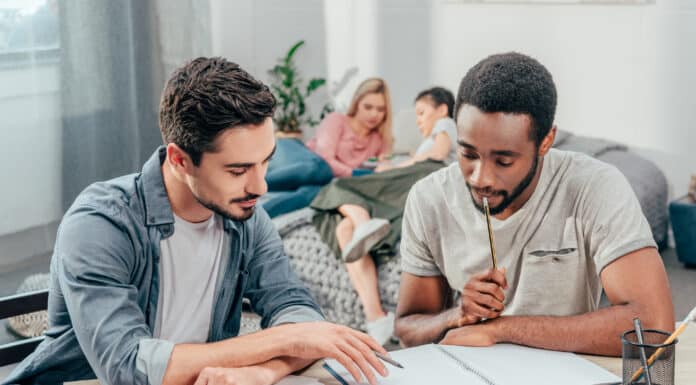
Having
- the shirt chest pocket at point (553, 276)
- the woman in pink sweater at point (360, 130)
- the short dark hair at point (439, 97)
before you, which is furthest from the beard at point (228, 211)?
the woman in pink sweater at point (360, 130)

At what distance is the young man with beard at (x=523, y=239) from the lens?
1580 mm

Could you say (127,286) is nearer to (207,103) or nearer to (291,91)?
(207,103)

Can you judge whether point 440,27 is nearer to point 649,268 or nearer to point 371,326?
point 371,326

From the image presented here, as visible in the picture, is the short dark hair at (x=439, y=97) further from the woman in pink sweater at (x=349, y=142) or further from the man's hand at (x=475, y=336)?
the man's hand at (x=475, y=336)

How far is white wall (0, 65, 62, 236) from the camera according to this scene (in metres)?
3.86

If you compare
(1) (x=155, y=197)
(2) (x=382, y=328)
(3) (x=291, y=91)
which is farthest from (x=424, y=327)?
(3) (x=291, y=91)

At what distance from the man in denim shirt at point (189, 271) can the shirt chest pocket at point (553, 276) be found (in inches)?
16.8

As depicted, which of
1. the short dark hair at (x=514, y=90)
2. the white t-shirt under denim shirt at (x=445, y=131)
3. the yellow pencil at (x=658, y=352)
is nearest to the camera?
the yellow pencil at (x=658, y=352)

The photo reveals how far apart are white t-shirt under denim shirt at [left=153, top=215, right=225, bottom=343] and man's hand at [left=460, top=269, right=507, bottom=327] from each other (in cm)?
47

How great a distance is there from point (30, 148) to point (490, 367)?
117 inches

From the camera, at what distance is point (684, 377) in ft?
4.72

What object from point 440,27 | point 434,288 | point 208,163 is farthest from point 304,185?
point 208,163

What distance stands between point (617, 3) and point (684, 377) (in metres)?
3.36

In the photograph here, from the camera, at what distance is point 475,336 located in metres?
1.57
